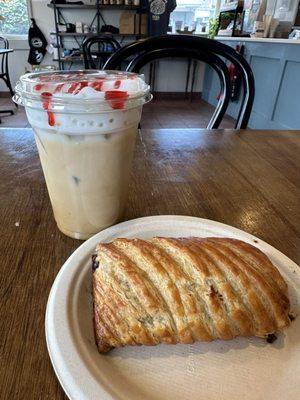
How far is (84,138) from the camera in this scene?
0.41 meters

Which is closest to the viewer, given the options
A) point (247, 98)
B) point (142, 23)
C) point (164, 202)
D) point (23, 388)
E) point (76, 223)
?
point (23, 388)

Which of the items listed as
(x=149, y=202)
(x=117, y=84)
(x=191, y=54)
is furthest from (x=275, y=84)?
(x=117, y=84)

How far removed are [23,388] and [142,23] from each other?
5444 mm

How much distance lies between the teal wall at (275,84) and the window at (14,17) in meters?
3.78

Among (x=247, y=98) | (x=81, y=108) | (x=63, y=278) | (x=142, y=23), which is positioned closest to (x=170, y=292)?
(x=63, y=278)

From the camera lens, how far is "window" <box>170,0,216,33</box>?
562 centimetres

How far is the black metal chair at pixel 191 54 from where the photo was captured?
1.14 metres

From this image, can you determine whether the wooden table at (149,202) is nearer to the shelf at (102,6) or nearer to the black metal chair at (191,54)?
the black metal chair at (191,54)

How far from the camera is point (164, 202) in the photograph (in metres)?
0.64

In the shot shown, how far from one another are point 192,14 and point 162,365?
22.1ft

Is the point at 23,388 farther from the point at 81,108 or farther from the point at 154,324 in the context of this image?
the point at 81,108

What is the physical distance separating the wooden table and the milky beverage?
71 mm

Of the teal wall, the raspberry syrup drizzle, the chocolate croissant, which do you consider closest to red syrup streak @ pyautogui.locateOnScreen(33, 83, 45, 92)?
the raspberry syrup drizzle

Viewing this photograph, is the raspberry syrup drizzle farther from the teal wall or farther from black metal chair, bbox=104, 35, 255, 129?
the teal wall
